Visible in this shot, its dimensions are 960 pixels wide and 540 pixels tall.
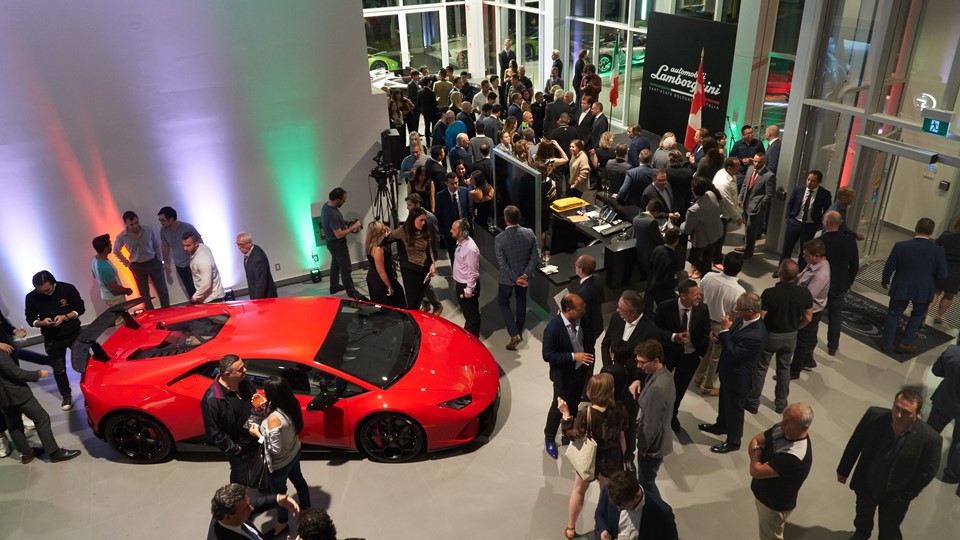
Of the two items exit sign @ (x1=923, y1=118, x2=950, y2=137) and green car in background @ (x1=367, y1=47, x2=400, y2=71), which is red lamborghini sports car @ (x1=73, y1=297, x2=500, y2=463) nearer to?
exit sign @ (x1=923, y1=118, x2=950, y2=137)

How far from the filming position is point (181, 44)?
7.45 m

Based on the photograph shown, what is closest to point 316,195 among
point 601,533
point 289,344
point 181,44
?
point 181,44

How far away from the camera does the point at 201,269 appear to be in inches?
289

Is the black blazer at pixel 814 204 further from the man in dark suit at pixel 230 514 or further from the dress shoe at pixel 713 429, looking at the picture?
the man in dark suit at pixel 230 514

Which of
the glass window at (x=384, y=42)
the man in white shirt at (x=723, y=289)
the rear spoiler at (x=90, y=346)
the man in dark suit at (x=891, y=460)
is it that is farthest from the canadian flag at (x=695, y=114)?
the glass window at (x=384, y=42)

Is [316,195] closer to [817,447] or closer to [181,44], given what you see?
[181,44]

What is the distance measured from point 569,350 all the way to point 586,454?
1.14 m

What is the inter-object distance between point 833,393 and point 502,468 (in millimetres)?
3421

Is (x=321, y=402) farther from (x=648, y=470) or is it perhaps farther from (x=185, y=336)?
(x=648, y=470)

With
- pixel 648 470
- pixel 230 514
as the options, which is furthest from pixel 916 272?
pixel 230 514

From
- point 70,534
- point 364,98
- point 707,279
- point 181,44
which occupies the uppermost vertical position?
Answer: point 181,44

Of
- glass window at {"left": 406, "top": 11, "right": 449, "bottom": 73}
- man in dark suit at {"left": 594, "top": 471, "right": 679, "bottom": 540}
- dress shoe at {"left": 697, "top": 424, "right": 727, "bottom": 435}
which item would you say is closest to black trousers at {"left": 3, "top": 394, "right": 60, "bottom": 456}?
man in dark suit at {"left": 594, "top": 471, "right": 679, "bottom": 540}

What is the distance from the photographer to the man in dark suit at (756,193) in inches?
345

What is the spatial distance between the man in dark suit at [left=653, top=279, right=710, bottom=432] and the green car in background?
654 inches
